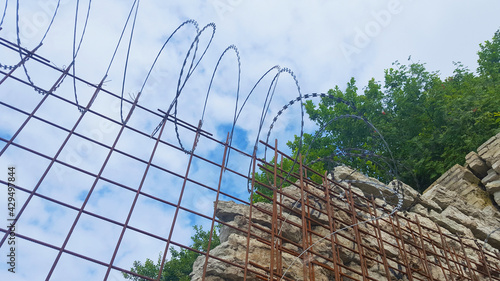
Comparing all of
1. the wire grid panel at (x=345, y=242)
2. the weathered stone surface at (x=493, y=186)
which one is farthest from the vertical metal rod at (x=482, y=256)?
the weathered stone surface at (x=493, y=186)

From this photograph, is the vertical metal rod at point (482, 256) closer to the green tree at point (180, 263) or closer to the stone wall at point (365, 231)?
the stone wall at point (365, 231)

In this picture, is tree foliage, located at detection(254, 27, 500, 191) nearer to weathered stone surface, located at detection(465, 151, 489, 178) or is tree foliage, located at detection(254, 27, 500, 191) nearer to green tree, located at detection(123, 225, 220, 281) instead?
weathered stone surface, located at detection(465, 151, 489, 178)

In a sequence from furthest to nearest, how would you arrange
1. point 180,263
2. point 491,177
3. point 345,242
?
point 180,263
point 491,177
point 345,242

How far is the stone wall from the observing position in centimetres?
586

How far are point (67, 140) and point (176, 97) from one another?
164 cm

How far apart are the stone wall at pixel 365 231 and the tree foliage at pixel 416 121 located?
10.4 feet

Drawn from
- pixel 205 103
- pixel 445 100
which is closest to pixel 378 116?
pixel 445 100

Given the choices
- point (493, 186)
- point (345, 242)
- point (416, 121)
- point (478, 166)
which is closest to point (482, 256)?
point (345, 242)

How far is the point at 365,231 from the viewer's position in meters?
7.27

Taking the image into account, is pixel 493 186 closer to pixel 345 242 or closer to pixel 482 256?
pixel 482 256

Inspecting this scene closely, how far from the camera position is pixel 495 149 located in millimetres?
12812

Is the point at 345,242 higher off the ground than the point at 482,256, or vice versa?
the point at 482,256

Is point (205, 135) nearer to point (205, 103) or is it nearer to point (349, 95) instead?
point (205, 103)

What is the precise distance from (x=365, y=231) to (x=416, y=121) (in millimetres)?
13335
